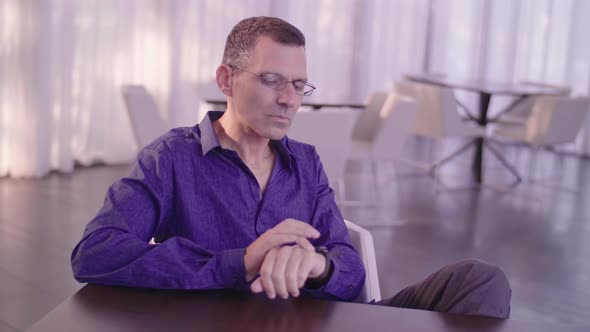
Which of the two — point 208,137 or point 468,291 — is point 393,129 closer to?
point 208,137

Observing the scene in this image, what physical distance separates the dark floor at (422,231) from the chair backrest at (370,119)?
0.47m

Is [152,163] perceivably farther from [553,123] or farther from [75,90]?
[553,123]

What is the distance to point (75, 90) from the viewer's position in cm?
675

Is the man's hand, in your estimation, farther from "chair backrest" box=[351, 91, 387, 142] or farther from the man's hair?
"chair backrest" box=[351, 91, 387, 142]

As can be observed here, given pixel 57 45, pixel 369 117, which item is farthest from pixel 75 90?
pixel 369 117

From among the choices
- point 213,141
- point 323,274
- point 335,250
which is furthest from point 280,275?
point 213,141

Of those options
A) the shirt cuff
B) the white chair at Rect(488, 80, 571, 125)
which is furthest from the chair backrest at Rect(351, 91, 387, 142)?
the shirt cuff

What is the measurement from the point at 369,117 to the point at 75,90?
2411 mm

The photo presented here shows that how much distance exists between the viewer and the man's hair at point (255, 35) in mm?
1966

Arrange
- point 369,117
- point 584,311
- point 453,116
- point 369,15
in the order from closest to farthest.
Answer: point 584,311
point 369,117
point 453,116
point 369,15

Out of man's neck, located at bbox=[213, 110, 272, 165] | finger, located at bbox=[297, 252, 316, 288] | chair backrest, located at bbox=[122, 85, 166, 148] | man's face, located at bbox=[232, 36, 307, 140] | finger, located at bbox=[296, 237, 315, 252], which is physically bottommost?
chair backrest, located at bbox=[122, 85, 166, 148]

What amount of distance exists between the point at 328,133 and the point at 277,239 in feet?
11.2

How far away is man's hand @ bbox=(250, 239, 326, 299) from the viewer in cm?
144

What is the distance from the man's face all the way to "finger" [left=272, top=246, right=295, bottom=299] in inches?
19.8
